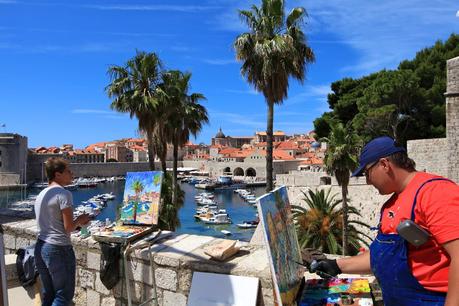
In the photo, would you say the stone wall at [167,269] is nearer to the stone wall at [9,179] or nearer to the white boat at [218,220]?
the white boat at [218,220]

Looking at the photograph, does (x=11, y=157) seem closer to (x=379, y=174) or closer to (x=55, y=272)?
(x=55, y=272)

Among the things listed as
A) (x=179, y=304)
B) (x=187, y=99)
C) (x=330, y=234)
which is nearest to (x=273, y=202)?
(x=179, y=304)

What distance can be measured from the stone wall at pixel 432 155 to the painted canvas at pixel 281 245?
67.6 feet

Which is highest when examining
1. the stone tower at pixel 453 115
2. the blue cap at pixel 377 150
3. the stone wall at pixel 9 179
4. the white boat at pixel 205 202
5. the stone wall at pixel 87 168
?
the stone tower at pixel 453 115

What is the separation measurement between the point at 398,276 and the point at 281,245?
42.0 inches

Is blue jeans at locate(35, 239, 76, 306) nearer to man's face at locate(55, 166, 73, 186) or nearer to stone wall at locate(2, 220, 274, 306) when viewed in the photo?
man's face at locate(55, 166, 73, 186)

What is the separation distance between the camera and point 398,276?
220 cm

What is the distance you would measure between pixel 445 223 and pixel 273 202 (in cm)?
149

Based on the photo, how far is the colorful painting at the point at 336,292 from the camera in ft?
10.2

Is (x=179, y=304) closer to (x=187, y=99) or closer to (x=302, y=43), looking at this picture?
(x=302, y=43)

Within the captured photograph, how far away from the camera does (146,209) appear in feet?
15.9

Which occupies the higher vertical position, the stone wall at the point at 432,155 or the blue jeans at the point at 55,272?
the stone wall at the point at 432,155

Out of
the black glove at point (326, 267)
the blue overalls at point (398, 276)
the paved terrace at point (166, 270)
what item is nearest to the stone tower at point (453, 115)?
the paved terrace at point (166, 270)

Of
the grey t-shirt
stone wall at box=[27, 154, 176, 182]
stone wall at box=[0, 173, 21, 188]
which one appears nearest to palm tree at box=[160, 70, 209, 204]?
the grey t-shirt
